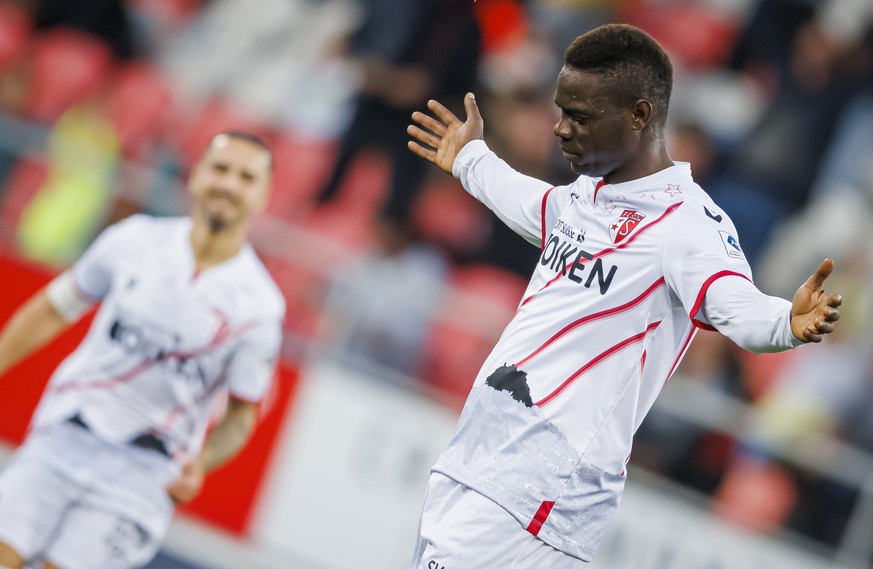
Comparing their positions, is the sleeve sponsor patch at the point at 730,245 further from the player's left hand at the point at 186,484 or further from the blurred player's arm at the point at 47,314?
the blurred player's arm at the point at 47,314

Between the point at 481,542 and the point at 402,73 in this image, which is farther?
the point at 402,73

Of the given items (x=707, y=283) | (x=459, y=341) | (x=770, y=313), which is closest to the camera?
(x=770, y=313)

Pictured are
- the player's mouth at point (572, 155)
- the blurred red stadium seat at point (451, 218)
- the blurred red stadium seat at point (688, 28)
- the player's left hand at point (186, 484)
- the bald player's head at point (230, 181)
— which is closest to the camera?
the player's mouth at point (572, 155)

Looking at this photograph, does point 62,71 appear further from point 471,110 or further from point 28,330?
point 471,110

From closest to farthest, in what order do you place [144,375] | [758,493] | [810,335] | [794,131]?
1. [810,335]
2. [144,375]
3. [758,493]
4. [794,131]

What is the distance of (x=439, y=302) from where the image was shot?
28.3 feet

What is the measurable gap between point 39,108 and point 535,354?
7684mm

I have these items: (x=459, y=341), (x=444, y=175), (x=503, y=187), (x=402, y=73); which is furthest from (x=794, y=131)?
(x=503, y=187)

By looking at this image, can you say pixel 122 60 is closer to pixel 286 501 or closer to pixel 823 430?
pixel 286 501

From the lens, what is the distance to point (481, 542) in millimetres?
3824

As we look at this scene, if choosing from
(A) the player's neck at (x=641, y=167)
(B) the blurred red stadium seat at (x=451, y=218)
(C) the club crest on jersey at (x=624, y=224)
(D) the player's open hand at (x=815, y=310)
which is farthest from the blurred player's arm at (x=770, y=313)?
(B) the blurred red stadium seat at (x=451, y=218)

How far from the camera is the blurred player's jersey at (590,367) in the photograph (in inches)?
150

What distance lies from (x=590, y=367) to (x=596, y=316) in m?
0.15

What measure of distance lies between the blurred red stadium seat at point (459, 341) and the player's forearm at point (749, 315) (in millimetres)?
4885
